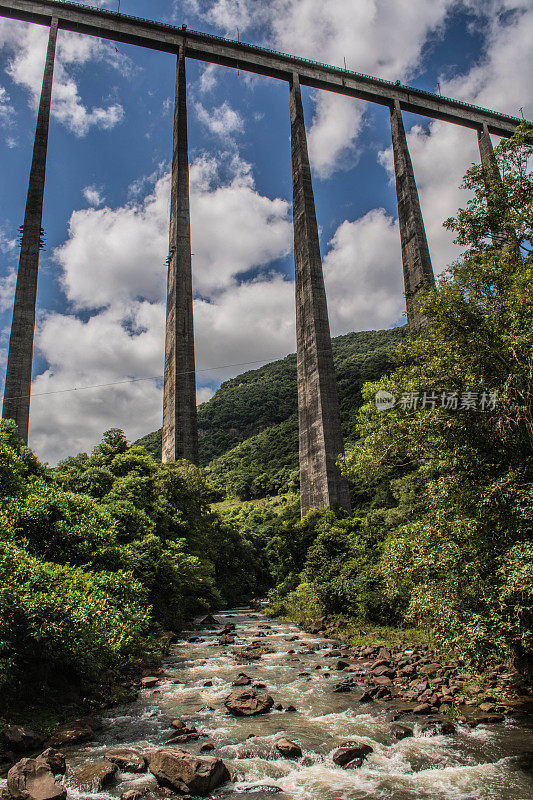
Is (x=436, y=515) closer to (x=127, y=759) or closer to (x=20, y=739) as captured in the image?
(x=127, y=759)

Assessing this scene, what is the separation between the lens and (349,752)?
5723mm

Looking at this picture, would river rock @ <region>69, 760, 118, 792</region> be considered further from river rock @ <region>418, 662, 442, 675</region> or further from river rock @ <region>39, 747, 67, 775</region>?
river rock @ <region>418, 662, 442, 675</region>

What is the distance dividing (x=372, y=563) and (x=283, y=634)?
11.9 feet

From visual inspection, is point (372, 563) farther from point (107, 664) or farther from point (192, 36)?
point (192, 36)

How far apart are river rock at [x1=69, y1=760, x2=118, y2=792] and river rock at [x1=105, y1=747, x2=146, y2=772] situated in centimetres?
13

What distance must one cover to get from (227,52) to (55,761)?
34.9 metres

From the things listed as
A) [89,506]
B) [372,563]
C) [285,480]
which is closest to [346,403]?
[285,480]

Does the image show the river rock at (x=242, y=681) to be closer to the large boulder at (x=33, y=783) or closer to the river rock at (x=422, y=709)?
the river rock at (x=422, y=709)

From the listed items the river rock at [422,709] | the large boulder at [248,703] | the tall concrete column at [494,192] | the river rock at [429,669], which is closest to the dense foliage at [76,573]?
the large boulder at [248,703]

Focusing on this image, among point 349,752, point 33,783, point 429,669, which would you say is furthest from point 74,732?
point 429,669

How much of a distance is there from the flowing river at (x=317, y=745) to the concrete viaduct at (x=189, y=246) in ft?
41.6

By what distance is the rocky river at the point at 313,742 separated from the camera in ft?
16.6

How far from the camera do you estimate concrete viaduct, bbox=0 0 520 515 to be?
21.8m

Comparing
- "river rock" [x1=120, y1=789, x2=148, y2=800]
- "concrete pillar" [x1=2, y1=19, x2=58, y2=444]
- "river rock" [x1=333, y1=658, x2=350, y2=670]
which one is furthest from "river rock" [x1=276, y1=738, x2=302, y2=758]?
"concrete pillar" [x1=2, y1=19, x2=58, y2=444]
